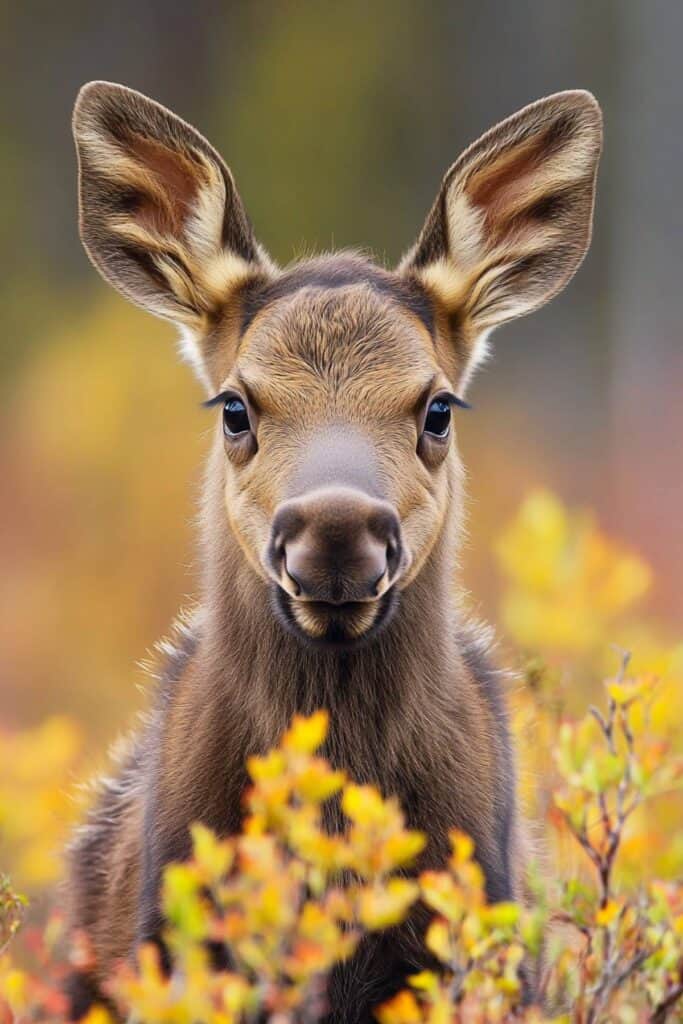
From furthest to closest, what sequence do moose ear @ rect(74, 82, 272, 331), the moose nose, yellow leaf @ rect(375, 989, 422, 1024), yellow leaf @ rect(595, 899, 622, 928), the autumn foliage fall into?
moose ear @ rect(74, 82, 272, 331) → the moose nose → yellow leaf @ rect(595, 899, 622, 928) → yellow leaf @ rect(375, 989, 422, 1024) → the autumn foliage

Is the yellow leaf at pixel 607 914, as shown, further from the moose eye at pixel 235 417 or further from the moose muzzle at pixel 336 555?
the moose eye at pixel 235 417

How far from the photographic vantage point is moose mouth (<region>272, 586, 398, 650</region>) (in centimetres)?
540

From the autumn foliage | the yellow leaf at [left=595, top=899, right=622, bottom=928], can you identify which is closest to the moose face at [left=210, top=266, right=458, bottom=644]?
the autumn foliage

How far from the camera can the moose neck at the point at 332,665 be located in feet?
20.0

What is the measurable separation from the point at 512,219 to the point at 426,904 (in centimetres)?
240

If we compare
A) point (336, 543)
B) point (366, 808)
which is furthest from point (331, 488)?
point (366, 808)

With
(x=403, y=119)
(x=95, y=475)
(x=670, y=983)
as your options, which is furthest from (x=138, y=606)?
(x=403, y=119)

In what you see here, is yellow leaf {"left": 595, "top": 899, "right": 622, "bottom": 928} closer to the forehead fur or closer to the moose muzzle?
the moose muzzle

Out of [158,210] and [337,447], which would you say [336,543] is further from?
[158,210]

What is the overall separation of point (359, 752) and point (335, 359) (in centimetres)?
117

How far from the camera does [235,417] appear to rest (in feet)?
20.1

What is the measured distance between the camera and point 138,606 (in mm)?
16016

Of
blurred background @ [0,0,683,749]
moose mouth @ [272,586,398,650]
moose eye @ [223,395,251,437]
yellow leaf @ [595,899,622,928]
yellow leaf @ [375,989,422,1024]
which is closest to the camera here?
yellow leaf @ [375,989,422,1024]

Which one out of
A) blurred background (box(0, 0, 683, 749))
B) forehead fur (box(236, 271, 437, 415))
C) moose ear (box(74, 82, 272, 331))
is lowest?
blurred background (box(0, 0, 683, 749))
